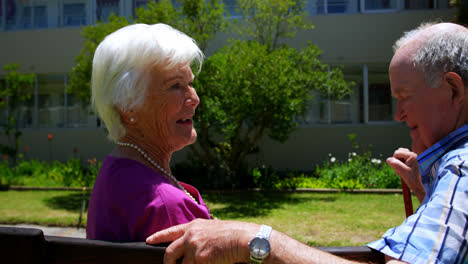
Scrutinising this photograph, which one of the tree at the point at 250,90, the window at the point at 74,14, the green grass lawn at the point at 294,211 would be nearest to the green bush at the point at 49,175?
the green grass lawn at the point at 294,211

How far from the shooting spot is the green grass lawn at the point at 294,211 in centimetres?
597

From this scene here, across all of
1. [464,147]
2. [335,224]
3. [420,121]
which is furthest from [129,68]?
[335,224]

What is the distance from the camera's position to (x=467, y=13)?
9750 mm

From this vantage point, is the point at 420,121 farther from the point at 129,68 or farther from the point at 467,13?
the point at 467,13

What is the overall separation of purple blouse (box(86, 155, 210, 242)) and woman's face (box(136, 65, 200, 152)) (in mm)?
210

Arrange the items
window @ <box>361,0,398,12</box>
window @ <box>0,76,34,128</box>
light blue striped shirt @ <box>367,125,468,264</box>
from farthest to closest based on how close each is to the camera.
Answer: window @ <box>0,76,34,128</box>
window @ <box>361,0,398,12</box>
light blue striped shirt @ <box>367,125,468,264</box>

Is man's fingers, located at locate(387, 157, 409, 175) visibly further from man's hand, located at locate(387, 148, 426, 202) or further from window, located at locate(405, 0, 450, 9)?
window, located at locate(405, 0, 450, 9)

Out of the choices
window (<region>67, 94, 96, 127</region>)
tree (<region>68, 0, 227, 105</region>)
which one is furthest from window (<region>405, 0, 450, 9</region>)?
window (<region>67, 94, 96, 127</region>)

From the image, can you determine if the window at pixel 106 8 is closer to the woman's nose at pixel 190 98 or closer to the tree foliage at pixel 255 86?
the tree foliage at pixel 255 86

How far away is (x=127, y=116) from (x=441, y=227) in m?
1.22

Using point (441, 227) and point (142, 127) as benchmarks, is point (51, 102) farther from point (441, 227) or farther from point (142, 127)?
point (441, 227)

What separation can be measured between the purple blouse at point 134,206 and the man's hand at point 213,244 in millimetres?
177

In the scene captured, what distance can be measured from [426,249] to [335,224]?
18.3ft

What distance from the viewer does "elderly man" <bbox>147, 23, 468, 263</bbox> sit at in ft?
3.61
